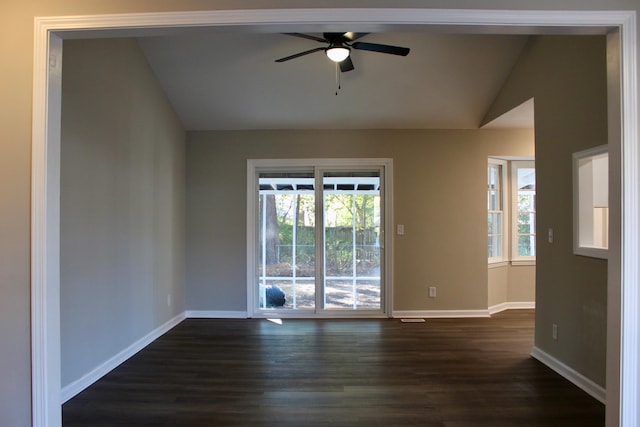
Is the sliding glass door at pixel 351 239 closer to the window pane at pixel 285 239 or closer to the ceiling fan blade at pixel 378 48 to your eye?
the window pane at pixel 285 239

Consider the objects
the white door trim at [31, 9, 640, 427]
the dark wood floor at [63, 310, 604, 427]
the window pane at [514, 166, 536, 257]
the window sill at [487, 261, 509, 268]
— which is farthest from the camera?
the window pane at [514, 166, 536, 257]

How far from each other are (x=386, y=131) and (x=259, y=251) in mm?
2262

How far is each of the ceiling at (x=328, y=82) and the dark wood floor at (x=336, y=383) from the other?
99.2 inches

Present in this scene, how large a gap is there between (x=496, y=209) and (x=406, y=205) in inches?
57.5

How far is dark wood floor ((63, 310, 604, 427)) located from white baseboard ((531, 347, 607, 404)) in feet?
0.18

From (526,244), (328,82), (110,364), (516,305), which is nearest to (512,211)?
(526,244)

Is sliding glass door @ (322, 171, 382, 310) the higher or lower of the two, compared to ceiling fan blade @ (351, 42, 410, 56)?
lower

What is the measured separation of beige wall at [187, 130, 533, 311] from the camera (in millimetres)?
4426

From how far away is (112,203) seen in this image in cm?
297

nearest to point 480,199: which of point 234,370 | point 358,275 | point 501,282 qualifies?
point 501,282

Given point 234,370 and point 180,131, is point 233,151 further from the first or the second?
point 234,370

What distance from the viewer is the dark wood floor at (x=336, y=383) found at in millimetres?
2225

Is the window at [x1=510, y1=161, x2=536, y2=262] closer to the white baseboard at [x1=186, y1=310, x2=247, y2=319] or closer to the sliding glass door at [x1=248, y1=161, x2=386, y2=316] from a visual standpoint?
the sliding glass door at [x1=248, y1=161, x2=386, y2=316]

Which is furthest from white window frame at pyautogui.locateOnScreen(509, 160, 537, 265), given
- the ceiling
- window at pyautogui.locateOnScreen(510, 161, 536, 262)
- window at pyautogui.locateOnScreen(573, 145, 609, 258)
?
window at pyautogui.locateOnScreen(573, 145, 609, 258)
